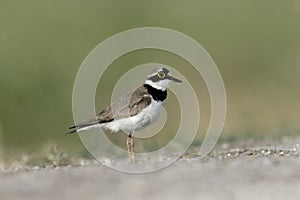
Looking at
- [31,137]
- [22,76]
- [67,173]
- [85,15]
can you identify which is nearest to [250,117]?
[31,137]

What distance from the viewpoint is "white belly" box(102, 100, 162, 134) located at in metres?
10.5

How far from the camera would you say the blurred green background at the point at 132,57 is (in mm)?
18453

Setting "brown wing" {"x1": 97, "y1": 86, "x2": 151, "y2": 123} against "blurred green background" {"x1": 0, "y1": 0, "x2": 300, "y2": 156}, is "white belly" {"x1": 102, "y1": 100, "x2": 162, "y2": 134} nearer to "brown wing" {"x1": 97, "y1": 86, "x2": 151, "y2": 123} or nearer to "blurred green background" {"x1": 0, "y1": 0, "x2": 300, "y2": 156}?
"brown wing" {"x1": 97, "y1": 86, "x2": 151, "y2": 123}

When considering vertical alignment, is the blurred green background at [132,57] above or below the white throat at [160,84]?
above

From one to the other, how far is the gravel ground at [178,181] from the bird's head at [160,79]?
1.03 meters

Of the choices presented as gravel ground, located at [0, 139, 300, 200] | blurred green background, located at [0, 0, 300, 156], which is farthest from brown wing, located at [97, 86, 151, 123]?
blurred green background, located at [0, 0, 300, 156]

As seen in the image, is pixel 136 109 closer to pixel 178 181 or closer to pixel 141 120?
pixel 141 120

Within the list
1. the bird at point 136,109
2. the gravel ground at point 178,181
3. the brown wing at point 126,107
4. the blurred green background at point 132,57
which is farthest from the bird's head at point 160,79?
the blurred green background at point 132,57

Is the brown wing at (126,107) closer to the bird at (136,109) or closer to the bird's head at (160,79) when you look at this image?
the bird at (136,109)

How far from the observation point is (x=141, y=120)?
10.5 meters

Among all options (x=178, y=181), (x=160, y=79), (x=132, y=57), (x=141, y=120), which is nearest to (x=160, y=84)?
(x=160, y=79)

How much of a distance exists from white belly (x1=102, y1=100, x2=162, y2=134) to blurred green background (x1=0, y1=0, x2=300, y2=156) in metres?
5.93

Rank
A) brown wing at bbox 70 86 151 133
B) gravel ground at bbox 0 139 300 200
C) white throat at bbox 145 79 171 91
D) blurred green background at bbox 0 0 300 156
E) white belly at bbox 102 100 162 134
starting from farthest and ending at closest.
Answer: blurred green background at bbox 0 0 300 156
white throat at bbox 145 79 171 91
brown wing at bbox 70 86 151 133
white belly at bbox 102 100 162 134
gravel ground at bbox 0 139 300 200

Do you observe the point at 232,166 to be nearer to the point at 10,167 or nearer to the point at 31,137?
the point at 10,167
